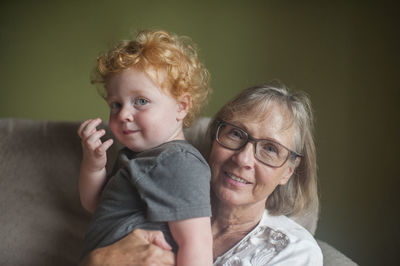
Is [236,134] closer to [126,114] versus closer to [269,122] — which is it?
[269,122]

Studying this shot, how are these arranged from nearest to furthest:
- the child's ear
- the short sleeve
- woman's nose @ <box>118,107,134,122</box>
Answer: the short sleeve → woman's nose @ <box>118,107,134,122</box> → the child's ear

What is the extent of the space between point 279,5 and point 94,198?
4.76ft

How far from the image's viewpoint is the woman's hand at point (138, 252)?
3.76 ft

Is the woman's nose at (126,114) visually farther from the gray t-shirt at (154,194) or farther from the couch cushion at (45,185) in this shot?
the couch cushion at (45,185)

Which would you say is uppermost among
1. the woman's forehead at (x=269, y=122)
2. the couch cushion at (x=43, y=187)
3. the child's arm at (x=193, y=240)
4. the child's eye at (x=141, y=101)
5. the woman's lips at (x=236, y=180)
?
the child's eye at (x=141, y=101)

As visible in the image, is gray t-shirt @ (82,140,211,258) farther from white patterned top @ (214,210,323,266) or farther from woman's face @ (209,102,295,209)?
white patterned top @ (214,210,323,266)

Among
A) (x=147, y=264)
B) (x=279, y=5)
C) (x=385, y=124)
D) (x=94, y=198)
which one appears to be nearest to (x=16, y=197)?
(x=94, y=198)

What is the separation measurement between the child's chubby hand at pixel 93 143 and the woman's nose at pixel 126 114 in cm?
15

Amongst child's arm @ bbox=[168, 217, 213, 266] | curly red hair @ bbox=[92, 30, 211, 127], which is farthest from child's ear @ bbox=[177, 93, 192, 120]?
child's arm @ bbox=[168, 217, 213, 266]

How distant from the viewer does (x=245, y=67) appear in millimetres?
2109

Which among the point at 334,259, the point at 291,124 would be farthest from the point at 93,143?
the point at 334,259

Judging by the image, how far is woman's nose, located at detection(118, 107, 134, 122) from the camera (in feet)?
3.81

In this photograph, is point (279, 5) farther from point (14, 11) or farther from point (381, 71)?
point (14, 11)

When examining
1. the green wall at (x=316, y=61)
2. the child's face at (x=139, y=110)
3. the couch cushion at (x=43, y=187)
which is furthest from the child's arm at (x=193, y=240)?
the green wall at (x=316, y=61)
